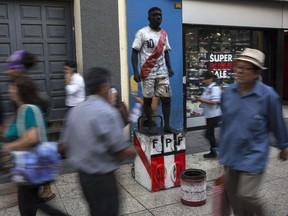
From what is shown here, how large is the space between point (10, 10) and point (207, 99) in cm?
376

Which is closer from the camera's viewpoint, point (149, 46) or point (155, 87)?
point (149, 46)

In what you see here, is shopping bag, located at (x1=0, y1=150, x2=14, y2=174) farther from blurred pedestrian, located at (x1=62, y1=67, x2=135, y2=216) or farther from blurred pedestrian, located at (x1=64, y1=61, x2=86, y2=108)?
blurred pedestrian, located at (x1=64, y1=61, x2=86, y2=108)

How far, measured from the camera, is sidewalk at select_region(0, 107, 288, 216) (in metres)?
3.67

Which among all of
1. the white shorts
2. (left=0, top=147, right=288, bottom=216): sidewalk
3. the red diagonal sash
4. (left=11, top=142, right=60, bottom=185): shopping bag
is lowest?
(left=0, top=147, right=288, bottom=216): sidewalk

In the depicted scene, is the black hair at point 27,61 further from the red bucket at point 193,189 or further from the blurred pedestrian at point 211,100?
the blurred pedestrian at point 211,100

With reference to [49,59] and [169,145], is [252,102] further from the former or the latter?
[49,59]

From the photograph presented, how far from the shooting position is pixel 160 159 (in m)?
4.23

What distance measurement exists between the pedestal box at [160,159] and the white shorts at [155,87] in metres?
0.57

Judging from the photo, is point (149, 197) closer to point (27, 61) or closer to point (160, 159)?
point (160, 159)

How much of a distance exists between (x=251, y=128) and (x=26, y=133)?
172 centimetres

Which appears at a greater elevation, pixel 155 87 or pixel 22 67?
pixel 22 67

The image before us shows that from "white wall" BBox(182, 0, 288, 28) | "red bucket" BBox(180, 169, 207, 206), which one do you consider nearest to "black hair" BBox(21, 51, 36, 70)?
"red bucket" BBox(180, 169, 207, 206)

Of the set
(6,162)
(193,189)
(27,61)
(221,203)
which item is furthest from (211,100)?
(6,162)

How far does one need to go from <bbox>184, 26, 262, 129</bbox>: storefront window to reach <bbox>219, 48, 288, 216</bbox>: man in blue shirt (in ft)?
A: 16.4
